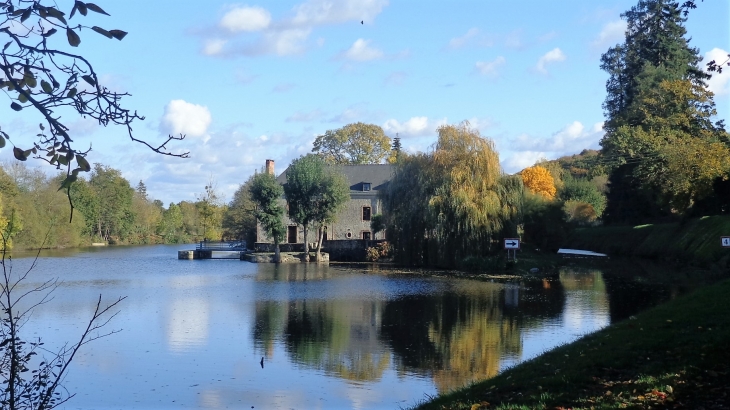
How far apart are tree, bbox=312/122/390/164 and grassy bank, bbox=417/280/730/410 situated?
5816cm

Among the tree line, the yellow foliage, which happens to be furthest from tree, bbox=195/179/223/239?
the yellow foliage

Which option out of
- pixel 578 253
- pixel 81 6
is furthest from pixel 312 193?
pixel 81 6

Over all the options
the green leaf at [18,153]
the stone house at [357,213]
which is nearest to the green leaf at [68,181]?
the green leaf at [18,153]

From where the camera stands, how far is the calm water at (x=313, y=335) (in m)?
10.1

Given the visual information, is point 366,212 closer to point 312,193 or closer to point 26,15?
point 312,193

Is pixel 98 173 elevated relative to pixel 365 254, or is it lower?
elevated

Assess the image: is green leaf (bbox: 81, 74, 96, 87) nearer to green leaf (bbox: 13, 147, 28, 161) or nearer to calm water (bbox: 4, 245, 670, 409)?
green leaf (bbox: 13, 147, 28, 161)

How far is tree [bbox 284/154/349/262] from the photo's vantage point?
44.8 meters

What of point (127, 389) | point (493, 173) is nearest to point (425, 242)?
point (493, 173)

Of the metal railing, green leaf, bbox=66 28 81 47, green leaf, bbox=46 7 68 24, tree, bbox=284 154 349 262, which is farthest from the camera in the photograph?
the metal railing

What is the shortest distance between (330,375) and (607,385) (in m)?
5.39

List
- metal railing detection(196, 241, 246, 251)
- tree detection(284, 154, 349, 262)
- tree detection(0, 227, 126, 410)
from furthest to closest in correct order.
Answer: metal railing detection(196, 241, 246, 251) < tree detection(284, 154, 349, 262) < tree detection(0, 227, 126, 410)

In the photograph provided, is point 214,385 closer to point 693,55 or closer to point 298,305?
→ point 298,305

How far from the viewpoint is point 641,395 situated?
6.18 meters
